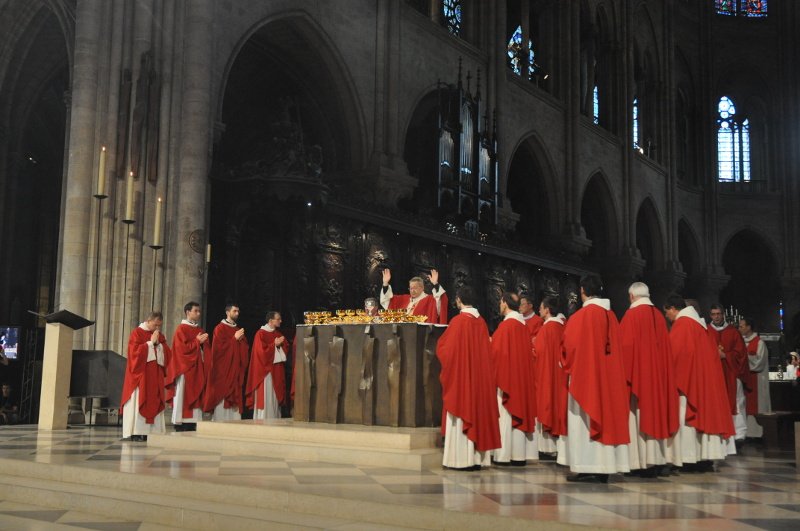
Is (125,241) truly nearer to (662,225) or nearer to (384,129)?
(384,129)

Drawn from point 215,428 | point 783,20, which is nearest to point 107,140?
point 215,428

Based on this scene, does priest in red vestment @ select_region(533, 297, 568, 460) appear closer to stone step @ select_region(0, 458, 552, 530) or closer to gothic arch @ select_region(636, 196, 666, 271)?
stone step @ select_region(0, 458, 552, 530)

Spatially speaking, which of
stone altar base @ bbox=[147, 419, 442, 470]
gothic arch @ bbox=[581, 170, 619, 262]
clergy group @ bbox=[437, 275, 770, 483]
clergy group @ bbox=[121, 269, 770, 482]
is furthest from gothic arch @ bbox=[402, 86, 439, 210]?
clergy group @ bbox=[437, 275, 770, 483]

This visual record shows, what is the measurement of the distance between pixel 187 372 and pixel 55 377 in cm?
156

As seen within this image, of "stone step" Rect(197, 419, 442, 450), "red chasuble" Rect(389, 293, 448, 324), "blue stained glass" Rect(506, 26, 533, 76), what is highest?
"blue stained glass" Rect(506, 26, 533, 76)

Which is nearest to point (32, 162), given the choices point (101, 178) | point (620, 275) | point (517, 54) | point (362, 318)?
point (101, 178)

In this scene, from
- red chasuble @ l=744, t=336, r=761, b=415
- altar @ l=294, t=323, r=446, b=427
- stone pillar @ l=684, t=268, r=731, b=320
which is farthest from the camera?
stone pillar @ l=684, t=268, r=731, b=320

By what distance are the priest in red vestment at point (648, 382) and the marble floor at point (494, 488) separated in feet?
0.95

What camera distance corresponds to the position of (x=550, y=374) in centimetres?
841

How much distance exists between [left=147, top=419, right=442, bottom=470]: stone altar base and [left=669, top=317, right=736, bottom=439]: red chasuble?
2354mm

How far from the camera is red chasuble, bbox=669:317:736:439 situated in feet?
26.4

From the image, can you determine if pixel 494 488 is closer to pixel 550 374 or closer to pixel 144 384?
pixel 550 374

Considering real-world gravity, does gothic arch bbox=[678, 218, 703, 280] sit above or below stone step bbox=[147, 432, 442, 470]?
above

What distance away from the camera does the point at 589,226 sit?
29578 mm
